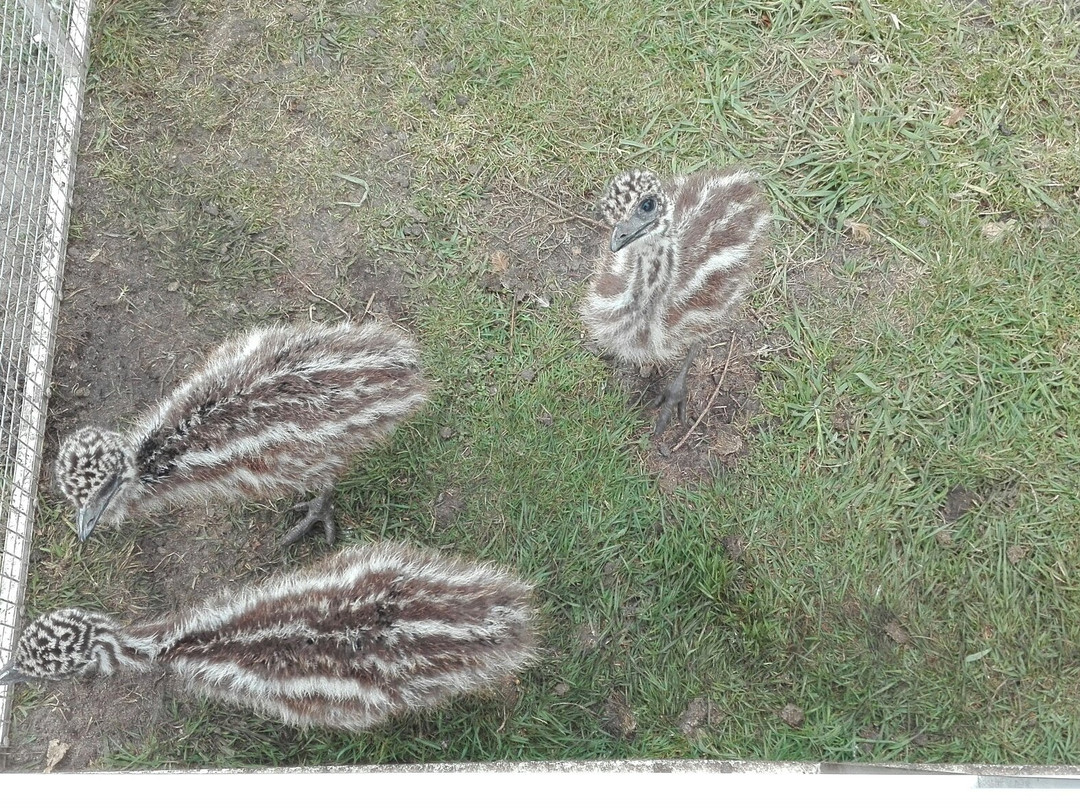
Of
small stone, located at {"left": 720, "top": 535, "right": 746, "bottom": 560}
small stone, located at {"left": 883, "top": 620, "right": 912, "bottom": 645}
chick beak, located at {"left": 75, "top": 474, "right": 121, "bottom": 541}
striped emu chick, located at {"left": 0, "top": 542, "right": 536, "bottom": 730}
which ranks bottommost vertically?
small stone, located at {"left": 883, "top": 620, "right": 912, "bottom": 645}

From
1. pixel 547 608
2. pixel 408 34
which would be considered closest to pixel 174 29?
pixel 408 34

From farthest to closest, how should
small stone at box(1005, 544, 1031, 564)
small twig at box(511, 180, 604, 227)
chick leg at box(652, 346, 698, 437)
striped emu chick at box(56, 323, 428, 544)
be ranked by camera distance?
small twig at box(511, 180, 604, 227) < chick leg at box(652, 346, 698, 437) < small stone at box(1005, 544, 1031, 564) < striped emu chick at box(56, 323, 428, 544)

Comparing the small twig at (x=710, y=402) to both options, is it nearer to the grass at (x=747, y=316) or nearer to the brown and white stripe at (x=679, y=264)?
the grass at (x=747, y=316)

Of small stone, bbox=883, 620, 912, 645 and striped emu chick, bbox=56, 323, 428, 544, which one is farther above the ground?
striped emu chick, bbox=56, 323, 428, 544

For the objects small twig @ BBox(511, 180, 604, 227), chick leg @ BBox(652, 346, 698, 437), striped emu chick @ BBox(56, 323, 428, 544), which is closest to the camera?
striped emu chick @ BBox(56, 323, 428, 544)

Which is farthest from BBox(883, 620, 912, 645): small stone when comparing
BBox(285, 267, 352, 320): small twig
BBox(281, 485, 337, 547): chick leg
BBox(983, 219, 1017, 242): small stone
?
BBox(285, 267, 352, 320): small twig

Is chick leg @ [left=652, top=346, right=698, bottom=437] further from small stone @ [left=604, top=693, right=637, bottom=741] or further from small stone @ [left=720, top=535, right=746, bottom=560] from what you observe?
small stone @ [left=604, top=693, right=637, bottom=741]

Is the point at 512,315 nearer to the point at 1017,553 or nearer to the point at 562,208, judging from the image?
the point at 562,208

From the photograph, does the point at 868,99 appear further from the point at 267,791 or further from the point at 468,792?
the point at 267,791
